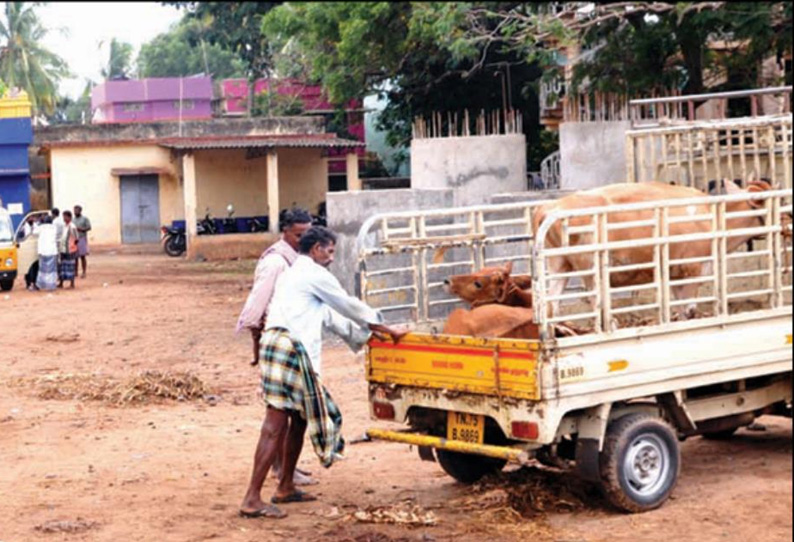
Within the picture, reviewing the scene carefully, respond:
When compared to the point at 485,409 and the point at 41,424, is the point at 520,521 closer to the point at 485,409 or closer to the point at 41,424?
the point at 485,409

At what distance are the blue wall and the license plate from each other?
27.6 metres

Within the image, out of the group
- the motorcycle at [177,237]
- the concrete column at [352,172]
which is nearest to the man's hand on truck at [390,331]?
the concrete column at [352,172]

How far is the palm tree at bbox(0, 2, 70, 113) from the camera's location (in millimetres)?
20031

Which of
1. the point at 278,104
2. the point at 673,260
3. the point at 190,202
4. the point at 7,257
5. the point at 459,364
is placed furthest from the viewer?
the point at 278,104

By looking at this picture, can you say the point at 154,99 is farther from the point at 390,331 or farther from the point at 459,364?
the point at 459,364

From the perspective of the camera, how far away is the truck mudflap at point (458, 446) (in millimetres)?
6719

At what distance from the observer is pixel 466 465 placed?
25.9 feet

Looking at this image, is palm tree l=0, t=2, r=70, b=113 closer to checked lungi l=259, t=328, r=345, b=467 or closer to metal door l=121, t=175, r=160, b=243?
metal door l=121, t=175, r=160, b=243

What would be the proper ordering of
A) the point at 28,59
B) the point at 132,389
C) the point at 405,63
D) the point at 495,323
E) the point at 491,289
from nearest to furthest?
the point at 495,323
the point at 491,289
the point at 132,389
the point at 405,63
the point at 28,59

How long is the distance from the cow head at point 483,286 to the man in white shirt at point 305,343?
732 millimetres

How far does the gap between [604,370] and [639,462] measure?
667 millimetres

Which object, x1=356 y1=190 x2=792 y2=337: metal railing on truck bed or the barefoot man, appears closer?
x1=356 y1=190 x2=792 y2=337: metal railing on truck bed

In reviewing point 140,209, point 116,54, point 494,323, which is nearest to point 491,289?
point 494,323

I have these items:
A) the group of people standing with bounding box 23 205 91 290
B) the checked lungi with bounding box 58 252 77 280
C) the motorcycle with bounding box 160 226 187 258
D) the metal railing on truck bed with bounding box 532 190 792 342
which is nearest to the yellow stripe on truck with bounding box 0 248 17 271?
the group of people standing with bounding box 23 205 91 290
